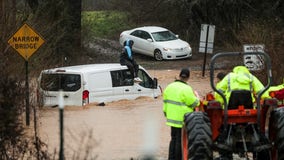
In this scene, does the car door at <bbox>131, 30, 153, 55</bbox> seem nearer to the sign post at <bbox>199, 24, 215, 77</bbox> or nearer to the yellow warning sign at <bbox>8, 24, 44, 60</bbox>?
the sign post at <bbox>199, 24, 215, 77</bbox>

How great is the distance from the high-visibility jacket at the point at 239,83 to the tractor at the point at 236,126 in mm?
116

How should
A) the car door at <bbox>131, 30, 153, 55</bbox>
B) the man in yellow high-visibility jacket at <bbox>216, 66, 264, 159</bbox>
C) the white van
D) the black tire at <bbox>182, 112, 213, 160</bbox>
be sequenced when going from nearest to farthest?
the black tire at <bbox>182, 112, 213, 160</bbox>, the man in yellow high-visibility jacket at <bbox>216, 66, 264, 159</bbox>, the white van, the car door at <bbox>131, 30, 153, 55</bbox>

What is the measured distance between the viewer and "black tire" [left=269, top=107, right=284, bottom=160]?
29.3ft

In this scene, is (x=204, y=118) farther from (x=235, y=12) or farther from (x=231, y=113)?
(x=235, y=12)

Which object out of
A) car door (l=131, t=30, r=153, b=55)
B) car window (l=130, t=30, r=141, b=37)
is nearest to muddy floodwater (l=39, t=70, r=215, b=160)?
car door (l=131, t=30, r=153, b=55)

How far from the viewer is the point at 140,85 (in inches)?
850

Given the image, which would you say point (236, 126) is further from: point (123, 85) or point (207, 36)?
point (207, 36)

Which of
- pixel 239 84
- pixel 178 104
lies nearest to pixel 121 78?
pixel 178 104

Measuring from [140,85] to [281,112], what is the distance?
41.4 feet

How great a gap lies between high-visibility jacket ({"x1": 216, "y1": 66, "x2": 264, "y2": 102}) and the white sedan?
27267 mm

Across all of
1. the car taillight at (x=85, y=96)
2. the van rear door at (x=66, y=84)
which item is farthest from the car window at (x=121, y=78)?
the van rear door at (x=66, y=84)

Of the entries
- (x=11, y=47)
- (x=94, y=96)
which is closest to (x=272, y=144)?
(x=11, y=47)

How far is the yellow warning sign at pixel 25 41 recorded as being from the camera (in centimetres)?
1698

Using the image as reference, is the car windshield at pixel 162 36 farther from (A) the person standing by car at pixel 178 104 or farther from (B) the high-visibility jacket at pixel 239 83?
(B) the high-visibility jacket at pixel 239 83
